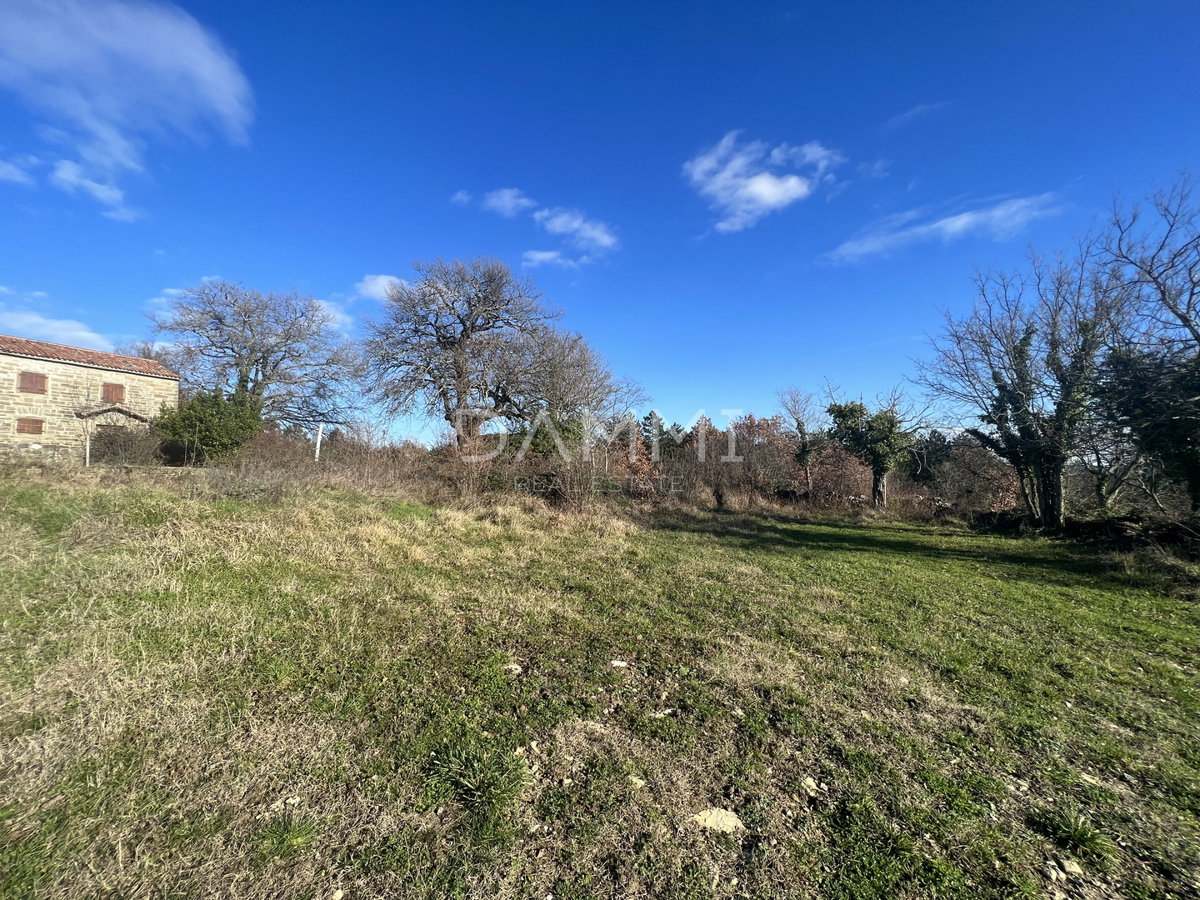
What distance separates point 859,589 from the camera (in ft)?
21.9

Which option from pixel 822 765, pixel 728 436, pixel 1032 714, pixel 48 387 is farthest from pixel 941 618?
pixel 48 387

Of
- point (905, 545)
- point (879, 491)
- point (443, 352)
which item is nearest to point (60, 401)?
point (443, 352)

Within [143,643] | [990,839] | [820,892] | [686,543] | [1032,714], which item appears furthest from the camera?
[686,543]

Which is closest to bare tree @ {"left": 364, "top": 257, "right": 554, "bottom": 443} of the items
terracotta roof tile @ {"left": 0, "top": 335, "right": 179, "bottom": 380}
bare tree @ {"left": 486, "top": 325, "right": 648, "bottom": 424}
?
bare tree @ {"left": 486, "top": 325, "right": 648, "bottom": 424}

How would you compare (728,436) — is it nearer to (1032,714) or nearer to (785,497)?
(785,497)

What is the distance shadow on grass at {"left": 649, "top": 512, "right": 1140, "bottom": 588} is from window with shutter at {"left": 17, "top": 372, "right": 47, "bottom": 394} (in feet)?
88.3

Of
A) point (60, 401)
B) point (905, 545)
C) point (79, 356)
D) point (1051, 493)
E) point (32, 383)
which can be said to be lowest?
point (905, 545)

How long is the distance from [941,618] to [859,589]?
4.01 ft

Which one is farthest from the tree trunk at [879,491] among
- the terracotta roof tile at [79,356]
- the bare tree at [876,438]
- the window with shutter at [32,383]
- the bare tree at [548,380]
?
the window with shutter at [32,383]

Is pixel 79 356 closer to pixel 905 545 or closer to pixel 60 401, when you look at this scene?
pixel 60 401

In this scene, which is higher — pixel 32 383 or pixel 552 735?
pixel 32 383

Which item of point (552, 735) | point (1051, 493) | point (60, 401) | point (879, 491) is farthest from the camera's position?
point (60, 401)

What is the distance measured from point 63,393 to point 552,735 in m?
29.5

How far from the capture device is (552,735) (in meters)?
2.88
